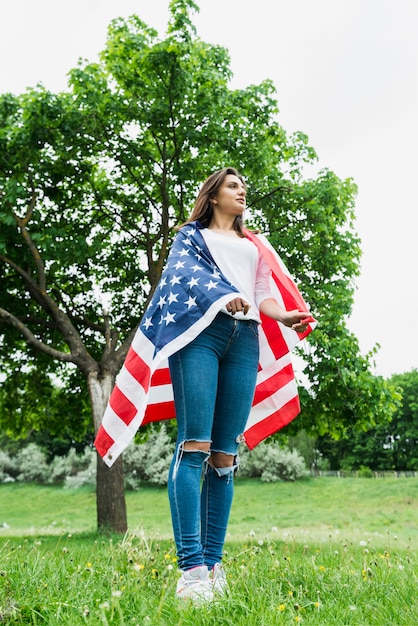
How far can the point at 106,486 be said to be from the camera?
1052 centimetres

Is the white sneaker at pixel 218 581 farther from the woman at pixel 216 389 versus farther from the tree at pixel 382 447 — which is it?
the tree at pixel 382 447

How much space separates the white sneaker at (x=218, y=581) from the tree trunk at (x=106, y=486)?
24.6ft

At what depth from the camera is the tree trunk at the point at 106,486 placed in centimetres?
1038

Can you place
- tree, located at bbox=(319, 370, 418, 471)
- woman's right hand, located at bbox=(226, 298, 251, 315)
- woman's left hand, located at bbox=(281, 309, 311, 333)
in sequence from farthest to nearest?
tree, located at bbox=(319, 370, 418, 471) < woman's left hand, located at bbox=(281, 309, 311, 333) < woman's right hand, located at bbox=(226, 298, 251, 315)

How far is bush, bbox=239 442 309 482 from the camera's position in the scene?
34625 mm

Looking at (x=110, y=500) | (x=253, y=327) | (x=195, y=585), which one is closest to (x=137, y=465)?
(x=110, y=500)

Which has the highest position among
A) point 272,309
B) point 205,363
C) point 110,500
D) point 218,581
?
point 272,309

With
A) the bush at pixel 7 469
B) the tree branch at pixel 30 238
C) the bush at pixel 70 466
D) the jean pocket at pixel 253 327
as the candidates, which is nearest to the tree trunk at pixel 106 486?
the tree branch at pixel 30 238

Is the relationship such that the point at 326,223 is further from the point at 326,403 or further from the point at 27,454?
the point at 27,454

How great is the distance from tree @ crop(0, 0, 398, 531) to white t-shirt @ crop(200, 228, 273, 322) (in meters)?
6.82

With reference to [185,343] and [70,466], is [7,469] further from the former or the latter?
[185,343]

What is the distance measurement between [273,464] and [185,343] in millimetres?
33447

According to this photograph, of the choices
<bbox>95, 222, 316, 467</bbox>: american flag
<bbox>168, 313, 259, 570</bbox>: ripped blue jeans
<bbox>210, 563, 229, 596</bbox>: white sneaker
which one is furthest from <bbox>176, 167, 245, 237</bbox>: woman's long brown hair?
<bbox>210, 563, 229, 596</bbox>: white sneaker

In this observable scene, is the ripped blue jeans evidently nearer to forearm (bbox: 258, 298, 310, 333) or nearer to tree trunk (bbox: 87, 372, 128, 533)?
forearm (bbox: 258, 298, 310, 333)
